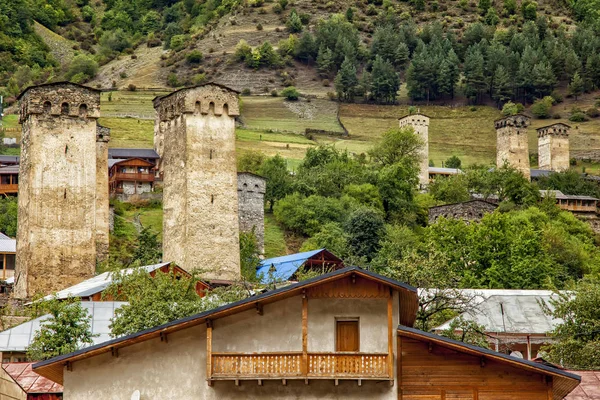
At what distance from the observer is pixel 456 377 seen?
24.9 m

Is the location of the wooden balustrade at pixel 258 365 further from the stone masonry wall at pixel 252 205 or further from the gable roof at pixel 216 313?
the stone masonry wall at pixel 252 205

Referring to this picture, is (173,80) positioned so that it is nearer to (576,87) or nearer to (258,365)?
(576,87)

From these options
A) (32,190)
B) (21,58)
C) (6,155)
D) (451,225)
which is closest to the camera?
(32,190)

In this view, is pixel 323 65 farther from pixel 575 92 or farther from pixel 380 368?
pixel 380 368

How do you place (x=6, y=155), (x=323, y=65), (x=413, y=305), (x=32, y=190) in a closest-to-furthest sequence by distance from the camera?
(x=413, y=305) < (x=32, y=190) < (x=6, y=155) < (x=323, y=65)

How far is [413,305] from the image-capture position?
2647 cm

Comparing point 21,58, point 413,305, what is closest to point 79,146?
point 413,305

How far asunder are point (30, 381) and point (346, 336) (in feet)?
23.2

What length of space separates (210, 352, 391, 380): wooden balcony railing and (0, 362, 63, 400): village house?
165 inches

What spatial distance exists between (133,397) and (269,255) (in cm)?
4787

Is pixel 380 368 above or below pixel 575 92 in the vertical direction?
below

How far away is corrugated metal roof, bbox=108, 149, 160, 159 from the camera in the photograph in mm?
91000

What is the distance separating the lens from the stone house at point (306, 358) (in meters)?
24.5

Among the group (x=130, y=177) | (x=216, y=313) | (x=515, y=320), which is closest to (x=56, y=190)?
(x=515, y=320)
